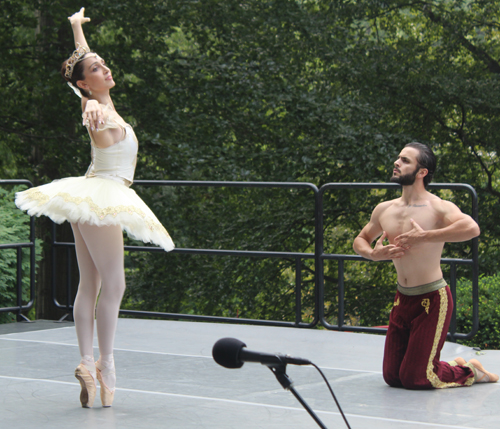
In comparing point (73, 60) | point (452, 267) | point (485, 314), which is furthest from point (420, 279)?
point (485, 314)

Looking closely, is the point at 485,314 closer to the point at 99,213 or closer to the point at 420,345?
the point at 420,345

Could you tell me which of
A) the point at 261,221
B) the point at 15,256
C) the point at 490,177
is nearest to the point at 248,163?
the point at 261,221

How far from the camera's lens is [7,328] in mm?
7129

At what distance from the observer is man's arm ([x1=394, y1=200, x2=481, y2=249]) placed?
457cm

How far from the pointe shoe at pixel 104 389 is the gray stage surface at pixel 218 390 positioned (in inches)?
2.5

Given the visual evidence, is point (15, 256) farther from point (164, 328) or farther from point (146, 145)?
point (146, 145)

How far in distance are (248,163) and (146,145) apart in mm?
1734

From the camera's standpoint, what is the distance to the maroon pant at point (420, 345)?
4645mm

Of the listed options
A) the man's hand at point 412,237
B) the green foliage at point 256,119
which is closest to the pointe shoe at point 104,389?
the man's hand at point 412,237

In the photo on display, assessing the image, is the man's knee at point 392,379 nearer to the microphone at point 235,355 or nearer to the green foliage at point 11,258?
the microphone at point 235,355

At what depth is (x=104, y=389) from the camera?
424 centimetres

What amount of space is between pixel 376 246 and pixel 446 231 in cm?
43

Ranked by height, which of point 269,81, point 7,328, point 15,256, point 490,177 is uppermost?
point 269,81

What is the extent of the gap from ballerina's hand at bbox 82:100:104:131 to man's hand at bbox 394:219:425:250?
1850mm
